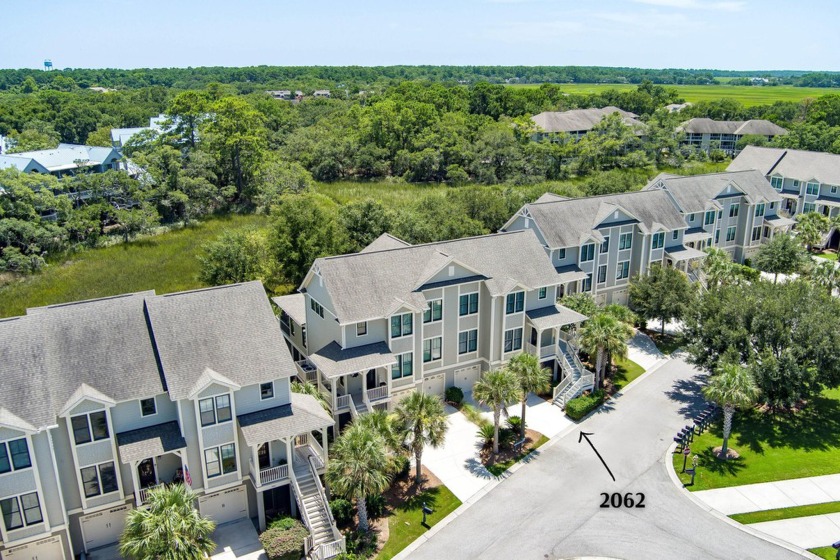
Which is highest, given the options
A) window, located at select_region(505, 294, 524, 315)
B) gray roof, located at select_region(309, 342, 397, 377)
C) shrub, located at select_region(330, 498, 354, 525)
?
window, located at select_region(505, 294, 524, 315)

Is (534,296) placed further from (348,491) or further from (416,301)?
(348,491)

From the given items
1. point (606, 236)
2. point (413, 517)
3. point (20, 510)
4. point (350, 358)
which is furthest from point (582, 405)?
point (20, 510)

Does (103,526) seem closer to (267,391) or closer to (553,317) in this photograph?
(267,391)

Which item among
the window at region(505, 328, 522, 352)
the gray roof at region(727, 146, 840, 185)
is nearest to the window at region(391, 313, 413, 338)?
the window at region(505, 328, 522, 352)

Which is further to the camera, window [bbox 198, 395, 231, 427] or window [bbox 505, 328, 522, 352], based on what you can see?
window [bbox 505, 328, 522, 352]

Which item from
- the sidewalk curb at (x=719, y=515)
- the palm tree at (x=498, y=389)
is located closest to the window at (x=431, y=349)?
the palm tree at (x=498, y=389)

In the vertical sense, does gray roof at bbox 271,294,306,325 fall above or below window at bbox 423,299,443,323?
below

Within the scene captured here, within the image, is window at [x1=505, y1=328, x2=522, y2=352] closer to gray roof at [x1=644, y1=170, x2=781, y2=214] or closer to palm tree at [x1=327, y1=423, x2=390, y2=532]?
palm tree at [x1=327, y1=423, x2=390, y2=532]
